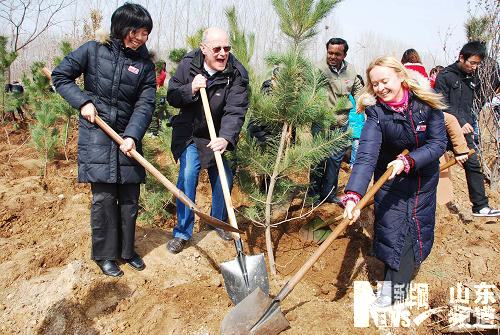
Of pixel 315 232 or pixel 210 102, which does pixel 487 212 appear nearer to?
pixel 315 232

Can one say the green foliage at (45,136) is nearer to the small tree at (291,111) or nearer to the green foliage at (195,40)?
the green foliage at (195,40)

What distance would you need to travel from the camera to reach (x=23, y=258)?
114 inches

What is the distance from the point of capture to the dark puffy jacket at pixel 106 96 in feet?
8.04

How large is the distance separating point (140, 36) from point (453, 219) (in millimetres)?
3511

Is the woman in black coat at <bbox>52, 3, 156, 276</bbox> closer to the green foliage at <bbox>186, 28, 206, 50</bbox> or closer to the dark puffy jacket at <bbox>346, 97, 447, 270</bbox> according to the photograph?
the green foliage at <bbox>186, 28, 206, 50</bbox>

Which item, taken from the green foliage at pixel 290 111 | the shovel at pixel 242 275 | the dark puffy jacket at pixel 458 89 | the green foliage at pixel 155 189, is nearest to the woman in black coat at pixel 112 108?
the shovel at pixel 242 275

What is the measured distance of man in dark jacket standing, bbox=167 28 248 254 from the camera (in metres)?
2.74

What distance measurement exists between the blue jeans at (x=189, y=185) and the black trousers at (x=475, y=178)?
8.07 feet

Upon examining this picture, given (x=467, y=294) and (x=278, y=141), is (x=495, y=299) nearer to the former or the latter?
(x=467, y=294)

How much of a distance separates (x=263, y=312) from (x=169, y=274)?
87cm

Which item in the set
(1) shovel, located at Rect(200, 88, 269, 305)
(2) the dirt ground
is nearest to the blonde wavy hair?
(1) shovel, located at Rect(200, 88, 269, 305)

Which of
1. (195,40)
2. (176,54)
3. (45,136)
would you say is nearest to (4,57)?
(45,136)

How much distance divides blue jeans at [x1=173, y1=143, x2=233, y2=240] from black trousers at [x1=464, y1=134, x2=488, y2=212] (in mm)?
2459

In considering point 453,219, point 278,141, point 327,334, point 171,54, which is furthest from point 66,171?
point 453,219
